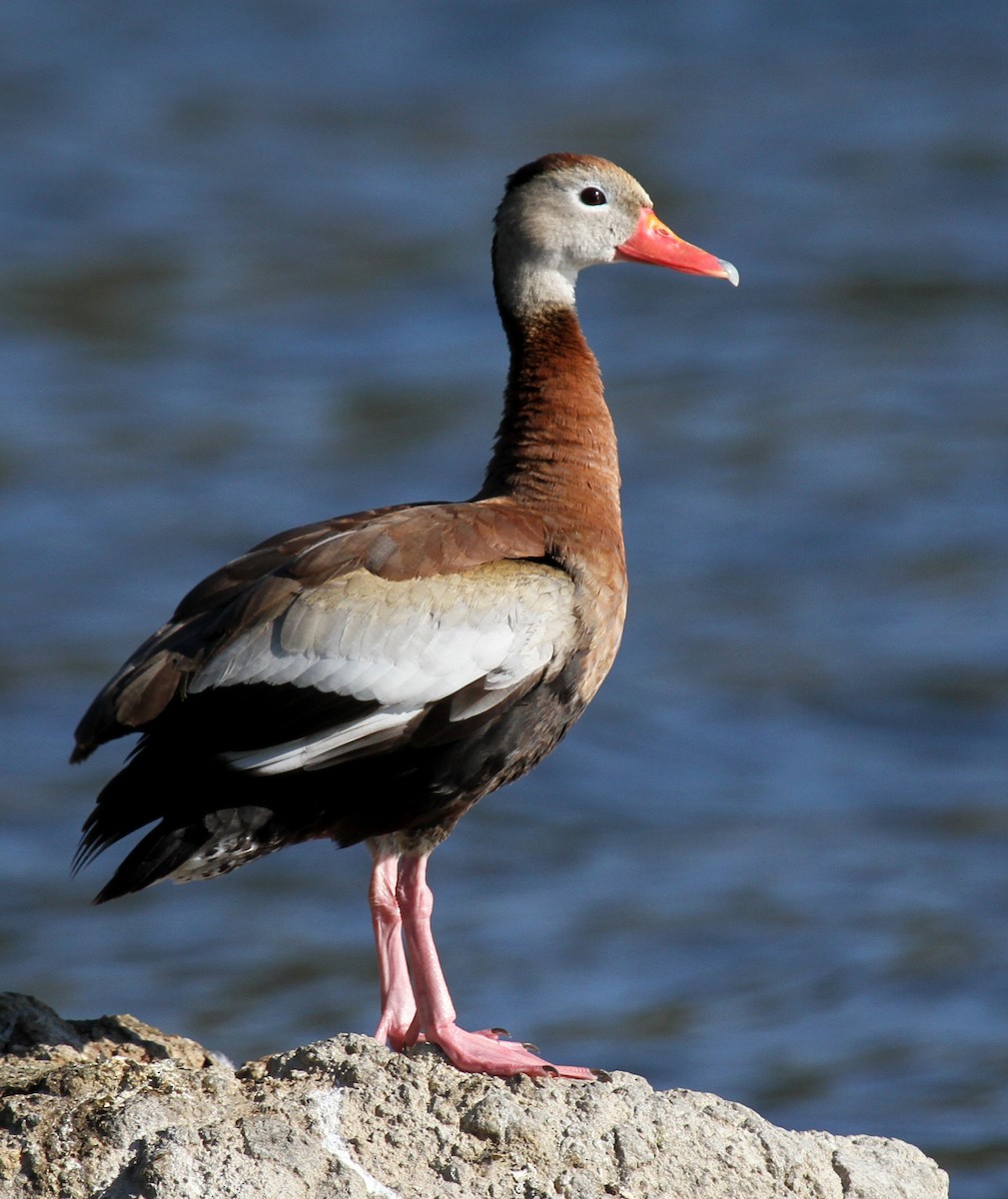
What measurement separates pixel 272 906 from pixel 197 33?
1555 cm

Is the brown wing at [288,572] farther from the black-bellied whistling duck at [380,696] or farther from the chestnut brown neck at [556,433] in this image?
the chestnut brown neck at [556,433]

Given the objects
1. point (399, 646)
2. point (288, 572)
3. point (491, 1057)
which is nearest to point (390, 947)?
point (491, 1057)

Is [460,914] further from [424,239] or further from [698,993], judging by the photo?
[424,239]

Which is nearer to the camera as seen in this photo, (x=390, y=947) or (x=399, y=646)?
(x=399, y=646)

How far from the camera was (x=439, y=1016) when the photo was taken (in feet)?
19.7

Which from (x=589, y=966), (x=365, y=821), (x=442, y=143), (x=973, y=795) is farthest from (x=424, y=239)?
(x=365, y=821)

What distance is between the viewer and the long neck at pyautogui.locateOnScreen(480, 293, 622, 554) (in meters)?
6.72

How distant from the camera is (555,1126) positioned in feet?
17.2

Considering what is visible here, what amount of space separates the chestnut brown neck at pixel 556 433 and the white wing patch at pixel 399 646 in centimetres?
42

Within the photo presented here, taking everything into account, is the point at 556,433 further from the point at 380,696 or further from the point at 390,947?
the point at 390,947

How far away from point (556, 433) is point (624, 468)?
32.4 ft

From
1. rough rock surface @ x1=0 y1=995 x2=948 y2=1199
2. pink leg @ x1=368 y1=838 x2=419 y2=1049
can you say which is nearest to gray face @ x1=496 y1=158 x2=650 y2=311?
pink leg @ x1=368 y1=838 x2=419 y2=1049

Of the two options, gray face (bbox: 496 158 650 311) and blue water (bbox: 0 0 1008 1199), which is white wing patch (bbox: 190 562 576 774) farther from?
blue water (bbox: 0 0 1008 1199)

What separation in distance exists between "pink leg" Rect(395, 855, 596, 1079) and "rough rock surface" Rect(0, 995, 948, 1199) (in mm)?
199
